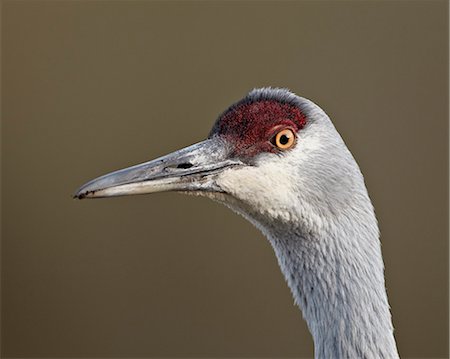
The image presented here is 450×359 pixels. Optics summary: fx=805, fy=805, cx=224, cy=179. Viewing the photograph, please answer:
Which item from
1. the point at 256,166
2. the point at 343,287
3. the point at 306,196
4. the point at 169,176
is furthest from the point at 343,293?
the point at 169,176

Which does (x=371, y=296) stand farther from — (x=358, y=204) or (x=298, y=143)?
(x=298, y=143)

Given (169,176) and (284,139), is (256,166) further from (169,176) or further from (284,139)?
(169,176)

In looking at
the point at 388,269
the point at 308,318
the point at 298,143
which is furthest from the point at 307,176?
the point at 388,269

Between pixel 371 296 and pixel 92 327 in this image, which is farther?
pixel 92 327

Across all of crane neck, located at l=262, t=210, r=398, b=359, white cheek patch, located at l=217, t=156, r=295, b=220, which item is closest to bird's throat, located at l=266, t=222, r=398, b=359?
crane neck, located at l=262, t=210, r=398, b=359

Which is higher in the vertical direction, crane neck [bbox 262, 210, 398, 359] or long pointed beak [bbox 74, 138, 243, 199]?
long pointed beak [bbox 74, 138, 243, 199]

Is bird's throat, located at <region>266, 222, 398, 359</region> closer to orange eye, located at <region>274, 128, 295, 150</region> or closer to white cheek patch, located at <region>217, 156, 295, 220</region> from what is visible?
white cheek patch, located at <region>217, 156, 295, 220</region>
